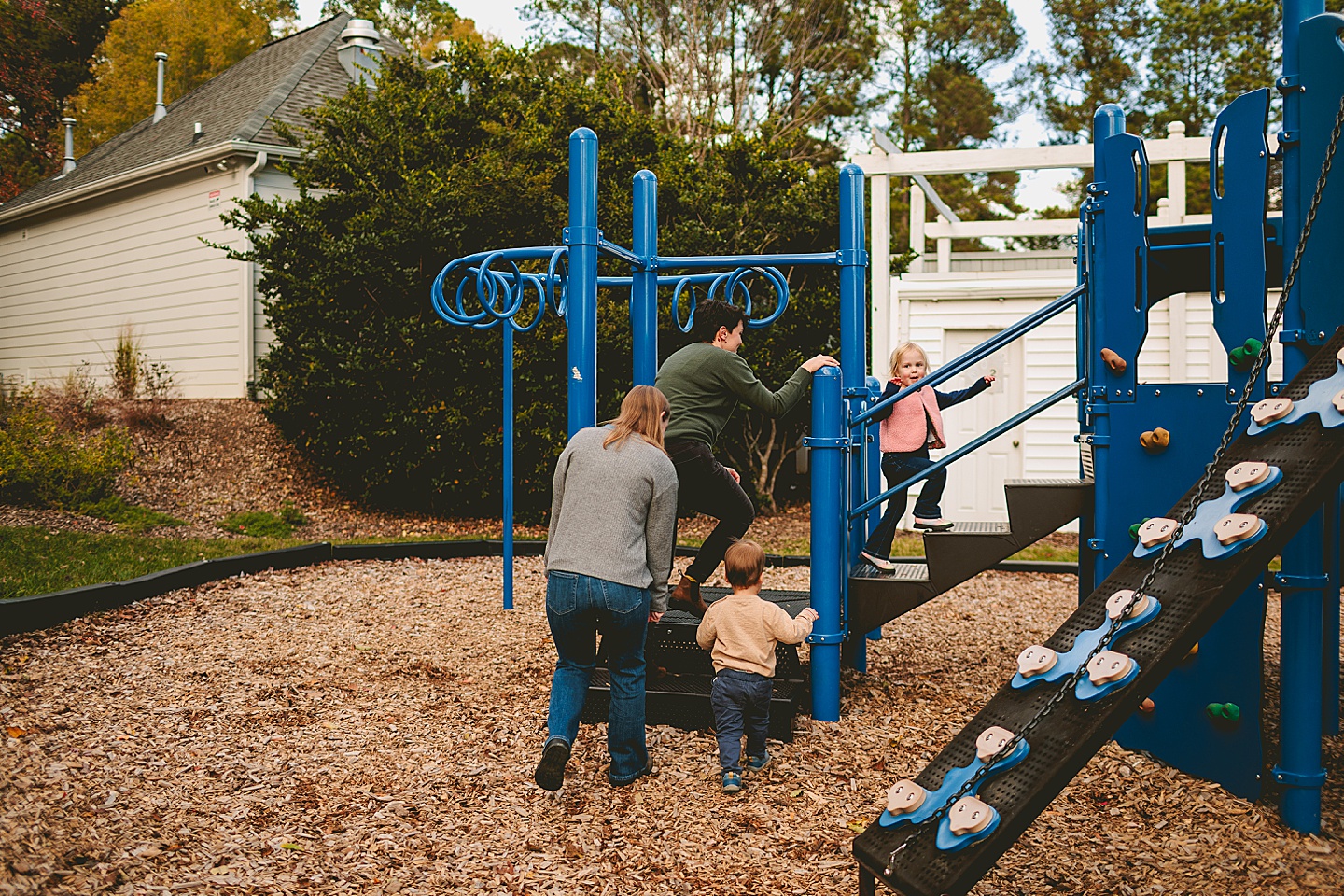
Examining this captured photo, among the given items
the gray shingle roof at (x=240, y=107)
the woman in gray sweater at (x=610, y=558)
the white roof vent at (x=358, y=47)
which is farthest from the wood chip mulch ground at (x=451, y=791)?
the white roof vent at (x=358, y=47)

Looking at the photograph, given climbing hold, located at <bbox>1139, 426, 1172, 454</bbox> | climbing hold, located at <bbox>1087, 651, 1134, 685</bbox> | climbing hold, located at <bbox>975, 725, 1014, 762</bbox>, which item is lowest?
climbing hold, located at <bbox>975, 725, 1014, 762</bbox>

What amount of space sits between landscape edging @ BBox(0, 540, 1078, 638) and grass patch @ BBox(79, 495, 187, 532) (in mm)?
1849

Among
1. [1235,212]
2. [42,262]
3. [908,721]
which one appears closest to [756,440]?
[908,721]

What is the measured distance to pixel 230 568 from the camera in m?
7.76

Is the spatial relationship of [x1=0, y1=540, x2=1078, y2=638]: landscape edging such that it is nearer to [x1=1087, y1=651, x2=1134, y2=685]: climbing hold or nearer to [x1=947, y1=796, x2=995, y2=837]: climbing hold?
[x1=1087, y1=651, x2=1134, y2=685]: climbing hold

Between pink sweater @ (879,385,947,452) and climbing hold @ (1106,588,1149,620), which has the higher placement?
pink sweater @ (879,385,947,452)

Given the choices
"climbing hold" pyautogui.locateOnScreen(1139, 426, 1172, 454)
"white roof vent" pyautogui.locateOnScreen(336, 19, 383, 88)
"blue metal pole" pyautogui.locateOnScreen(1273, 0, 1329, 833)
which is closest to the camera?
"blue metal pole" pyautogui.locateOnScreen(1273, 0, 1329, 833)

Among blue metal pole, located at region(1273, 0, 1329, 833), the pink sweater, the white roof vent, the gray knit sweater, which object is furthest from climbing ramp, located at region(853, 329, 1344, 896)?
the white roof vent

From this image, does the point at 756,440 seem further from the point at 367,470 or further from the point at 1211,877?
the point at 1211,877

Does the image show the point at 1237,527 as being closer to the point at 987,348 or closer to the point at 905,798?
the point at 905,798

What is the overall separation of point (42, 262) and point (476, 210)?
521 inches

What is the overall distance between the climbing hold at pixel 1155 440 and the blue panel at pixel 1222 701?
0.67m

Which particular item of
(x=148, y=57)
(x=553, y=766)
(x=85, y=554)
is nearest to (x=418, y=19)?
(x=148, y=57)

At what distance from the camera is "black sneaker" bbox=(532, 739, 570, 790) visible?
12.2 ft
